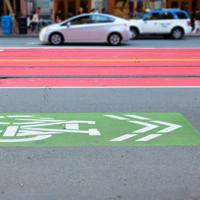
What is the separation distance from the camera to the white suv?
26.3 metres

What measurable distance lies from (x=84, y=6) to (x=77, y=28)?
46.2 feet

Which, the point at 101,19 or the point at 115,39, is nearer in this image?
the point at 101,19

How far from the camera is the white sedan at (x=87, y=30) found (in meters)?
22.1

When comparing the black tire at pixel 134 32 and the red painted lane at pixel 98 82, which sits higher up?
the black tire at pixel 134 32

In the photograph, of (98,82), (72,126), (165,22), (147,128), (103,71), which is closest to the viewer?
(147,128)

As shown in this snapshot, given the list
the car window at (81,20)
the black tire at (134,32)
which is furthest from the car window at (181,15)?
the car window at (81,20)

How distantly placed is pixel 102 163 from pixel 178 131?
184cm

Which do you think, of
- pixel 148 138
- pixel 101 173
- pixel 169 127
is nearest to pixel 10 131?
pixel 148 138

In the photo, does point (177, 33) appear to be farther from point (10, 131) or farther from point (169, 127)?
point (10, 131)

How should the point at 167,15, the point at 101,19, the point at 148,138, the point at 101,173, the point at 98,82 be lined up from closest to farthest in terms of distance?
the point at 101,173, the point at 148,138, the point at 98,82, the point at 101,19, the point at 167,15

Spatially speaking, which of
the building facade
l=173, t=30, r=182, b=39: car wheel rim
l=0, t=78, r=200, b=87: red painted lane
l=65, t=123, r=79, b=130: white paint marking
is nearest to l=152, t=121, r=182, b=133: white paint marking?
l=65, t=123, r=79, b=130: white paint marking

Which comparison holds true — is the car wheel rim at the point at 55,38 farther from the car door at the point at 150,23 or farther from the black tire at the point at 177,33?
the black tire at the point at 177,33

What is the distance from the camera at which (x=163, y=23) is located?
2636 centimetres

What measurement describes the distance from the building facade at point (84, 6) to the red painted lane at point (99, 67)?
1512 cm
